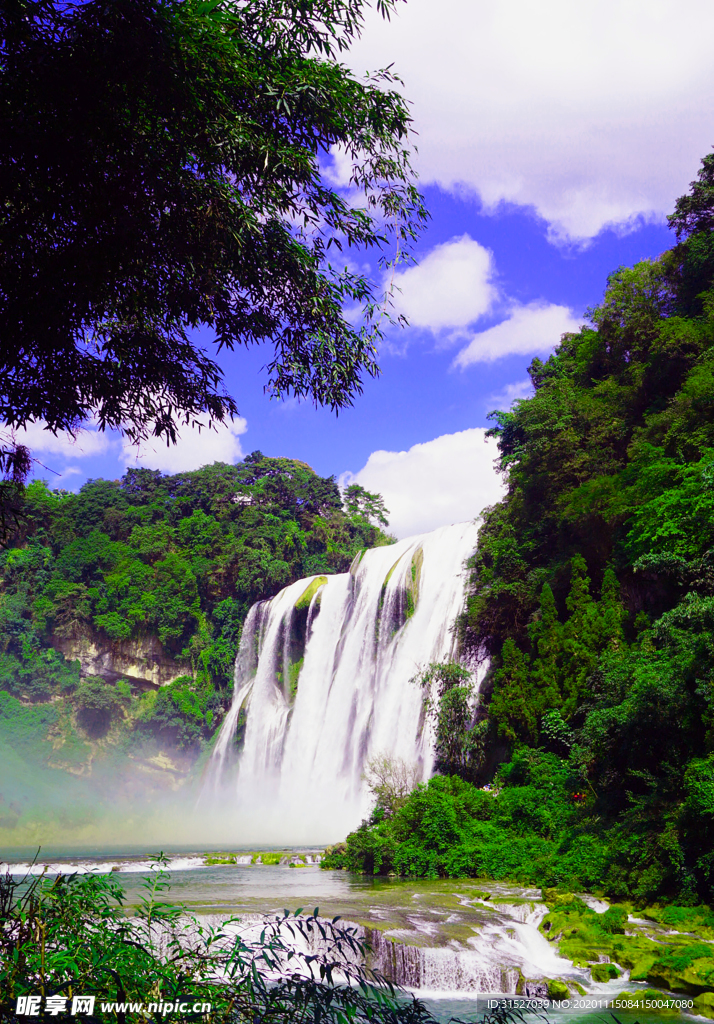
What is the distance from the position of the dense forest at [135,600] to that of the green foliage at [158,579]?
0.07 m

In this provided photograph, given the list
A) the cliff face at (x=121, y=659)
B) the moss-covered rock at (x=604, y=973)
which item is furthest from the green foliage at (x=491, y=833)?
the cliff face at (x=121, y=659)

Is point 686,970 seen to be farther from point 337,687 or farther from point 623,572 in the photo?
point 337,687

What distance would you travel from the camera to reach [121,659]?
41.6m

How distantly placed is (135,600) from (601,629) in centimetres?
3262

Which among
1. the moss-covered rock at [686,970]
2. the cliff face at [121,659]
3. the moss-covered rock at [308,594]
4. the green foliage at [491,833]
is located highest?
the moss-covered rock at [308,594]

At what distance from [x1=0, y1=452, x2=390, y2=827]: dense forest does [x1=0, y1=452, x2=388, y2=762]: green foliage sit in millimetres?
72

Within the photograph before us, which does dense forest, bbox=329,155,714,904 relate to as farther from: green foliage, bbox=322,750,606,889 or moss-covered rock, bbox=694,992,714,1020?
moss-covered rock, bbox=694,992,714,1020

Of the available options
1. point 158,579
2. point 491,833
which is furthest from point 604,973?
point 158,579

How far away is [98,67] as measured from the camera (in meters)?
4.71

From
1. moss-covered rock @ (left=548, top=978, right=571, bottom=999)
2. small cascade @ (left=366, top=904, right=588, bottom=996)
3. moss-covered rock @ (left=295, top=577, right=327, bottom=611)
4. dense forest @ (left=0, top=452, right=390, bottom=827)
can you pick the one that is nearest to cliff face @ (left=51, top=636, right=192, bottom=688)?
dense forest @ (left=0, top=452, right=390, bottom=827)

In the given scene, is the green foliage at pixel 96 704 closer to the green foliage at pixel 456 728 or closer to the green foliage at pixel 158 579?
the green foliage at pixel 158 579

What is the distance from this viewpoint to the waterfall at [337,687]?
23281 mm

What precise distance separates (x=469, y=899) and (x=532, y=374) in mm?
17225

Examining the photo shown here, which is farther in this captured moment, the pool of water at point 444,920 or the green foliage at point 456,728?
the green foliage at point 456,728
